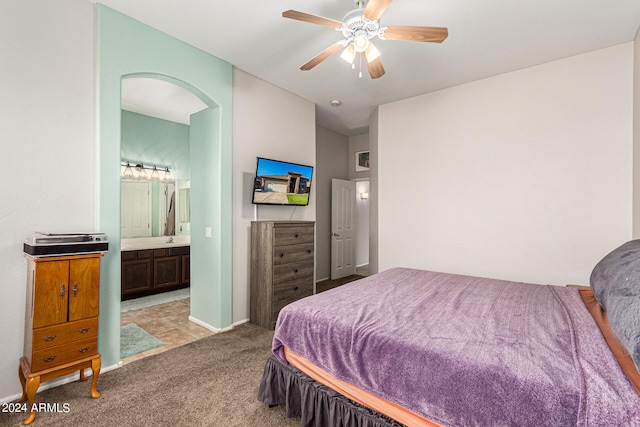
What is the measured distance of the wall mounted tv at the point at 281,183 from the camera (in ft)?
12.0

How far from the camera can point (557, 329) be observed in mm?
1534

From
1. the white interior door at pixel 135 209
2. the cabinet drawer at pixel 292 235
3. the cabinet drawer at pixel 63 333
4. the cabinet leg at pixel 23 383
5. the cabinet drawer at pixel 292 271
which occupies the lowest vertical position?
the cabinet leg at pixel 23 383

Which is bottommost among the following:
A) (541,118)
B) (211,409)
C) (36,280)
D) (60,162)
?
(211,409)

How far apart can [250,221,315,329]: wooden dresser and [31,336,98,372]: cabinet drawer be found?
1662 mm

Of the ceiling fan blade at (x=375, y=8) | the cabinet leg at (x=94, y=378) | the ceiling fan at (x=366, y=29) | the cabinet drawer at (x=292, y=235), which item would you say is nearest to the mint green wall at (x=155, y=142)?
the cabinet drawer at (x=292, y=235)

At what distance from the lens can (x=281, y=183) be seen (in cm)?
394

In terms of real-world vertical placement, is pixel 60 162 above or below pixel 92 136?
below

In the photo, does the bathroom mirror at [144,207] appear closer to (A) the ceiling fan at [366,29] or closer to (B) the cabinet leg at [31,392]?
(B) the cabinet leg at [31,392]

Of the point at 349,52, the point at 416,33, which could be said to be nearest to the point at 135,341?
the point at 349,52

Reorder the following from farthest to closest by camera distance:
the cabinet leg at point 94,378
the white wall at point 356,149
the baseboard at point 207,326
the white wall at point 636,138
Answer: the white wall at point 356,149, the baseboard at point 207,326, the white wall at point 636,138, the cabinet leg at point 94,378

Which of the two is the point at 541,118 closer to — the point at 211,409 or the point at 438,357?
the point at 438,357

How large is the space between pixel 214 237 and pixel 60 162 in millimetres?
1548

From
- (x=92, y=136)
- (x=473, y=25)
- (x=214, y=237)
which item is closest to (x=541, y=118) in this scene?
(x=473, y=25)

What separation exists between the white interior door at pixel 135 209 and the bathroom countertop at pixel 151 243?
93 millimetres
